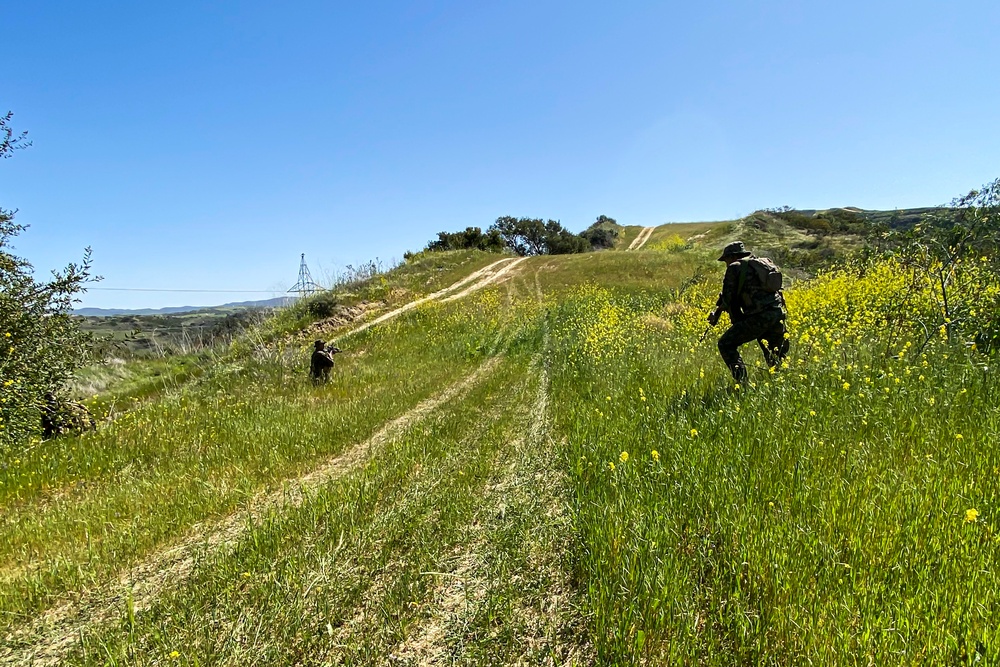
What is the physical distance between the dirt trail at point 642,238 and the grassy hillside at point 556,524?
59.5 metres

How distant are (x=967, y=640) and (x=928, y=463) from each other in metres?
2.02

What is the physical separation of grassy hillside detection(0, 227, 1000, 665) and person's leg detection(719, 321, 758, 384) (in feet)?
0.69

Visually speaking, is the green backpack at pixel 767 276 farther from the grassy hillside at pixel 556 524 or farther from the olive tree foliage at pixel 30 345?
the olive tree foliage at pixel 30 345

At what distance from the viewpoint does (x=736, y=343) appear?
6531 mm

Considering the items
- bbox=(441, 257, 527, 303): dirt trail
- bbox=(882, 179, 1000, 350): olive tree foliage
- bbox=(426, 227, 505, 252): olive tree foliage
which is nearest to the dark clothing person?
bbox=(882, 179, 1000, 350): olive tree foliage

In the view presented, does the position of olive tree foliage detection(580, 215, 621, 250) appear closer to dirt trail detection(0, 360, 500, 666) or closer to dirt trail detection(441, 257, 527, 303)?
dirt trail detection(441, 257, 527, 303)

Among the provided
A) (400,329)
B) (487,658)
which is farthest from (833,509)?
(400,329)

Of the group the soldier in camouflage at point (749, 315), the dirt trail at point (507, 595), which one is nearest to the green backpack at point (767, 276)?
the soldier in camouflage at point (749, 315)

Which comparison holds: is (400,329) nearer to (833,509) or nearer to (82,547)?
(82,547)

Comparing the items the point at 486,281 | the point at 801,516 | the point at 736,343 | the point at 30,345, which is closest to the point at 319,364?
Result: the point at 30,345

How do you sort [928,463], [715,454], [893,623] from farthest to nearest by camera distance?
[715,454], [928,463], [893,623]

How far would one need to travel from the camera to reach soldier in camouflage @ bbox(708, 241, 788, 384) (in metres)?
6.37

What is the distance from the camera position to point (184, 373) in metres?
14.7

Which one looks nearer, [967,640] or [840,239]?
[967,640]
